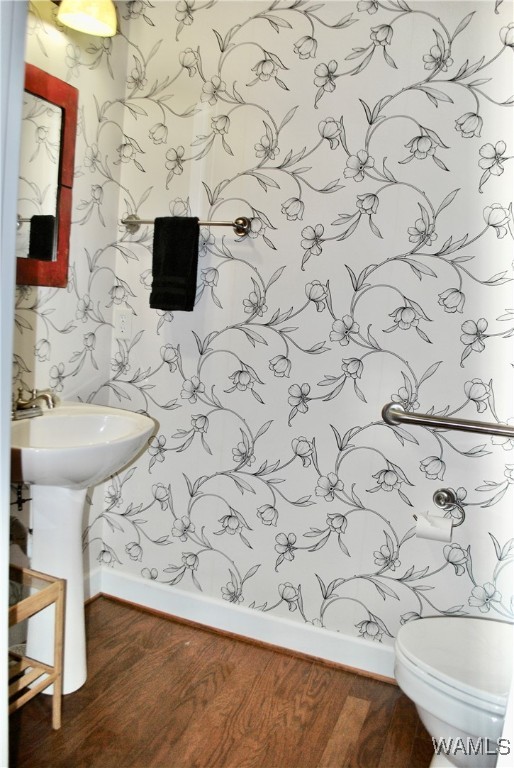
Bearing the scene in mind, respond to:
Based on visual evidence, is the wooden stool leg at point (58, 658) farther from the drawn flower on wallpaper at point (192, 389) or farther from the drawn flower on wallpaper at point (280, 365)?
the drawn flower on wallpaper at point (280, 365)

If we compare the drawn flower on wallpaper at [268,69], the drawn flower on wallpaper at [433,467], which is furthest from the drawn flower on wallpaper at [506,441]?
the drawn flower on wallpaper at [268,69]

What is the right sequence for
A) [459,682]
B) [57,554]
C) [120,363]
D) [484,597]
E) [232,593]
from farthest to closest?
[120,363] → [232,593] → [484,597] → [57,554] → [459,682]

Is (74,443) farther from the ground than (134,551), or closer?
farther from the ground

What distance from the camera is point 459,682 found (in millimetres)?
1198

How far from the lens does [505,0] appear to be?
4.99 feet

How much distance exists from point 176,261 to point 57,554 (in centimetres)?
97

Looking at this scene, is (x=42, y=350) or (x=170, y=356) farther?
(x=170, y=356)

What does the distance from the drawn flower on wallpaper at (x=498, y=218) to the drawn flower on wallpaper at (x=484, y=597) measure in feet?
3.35

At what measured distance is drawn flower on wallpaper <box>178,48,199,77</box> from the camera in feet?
6.13

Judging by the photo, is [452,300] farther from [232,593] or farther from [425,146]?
[232,593]

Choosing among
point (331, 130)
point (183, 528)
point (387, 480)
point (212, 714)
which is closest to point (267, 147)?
point (331, 130)

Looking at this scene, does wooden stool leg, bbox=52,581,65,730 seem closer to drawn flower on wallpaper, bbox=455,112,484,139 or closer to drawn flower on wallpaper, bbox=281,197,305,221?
drawn flower on wallpaper, bbox=281,197,305,221

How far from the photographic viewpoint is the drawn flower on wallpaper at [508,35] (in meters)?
1.52

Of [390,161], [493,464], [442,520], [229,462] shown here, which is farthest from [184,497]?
[390,161]
